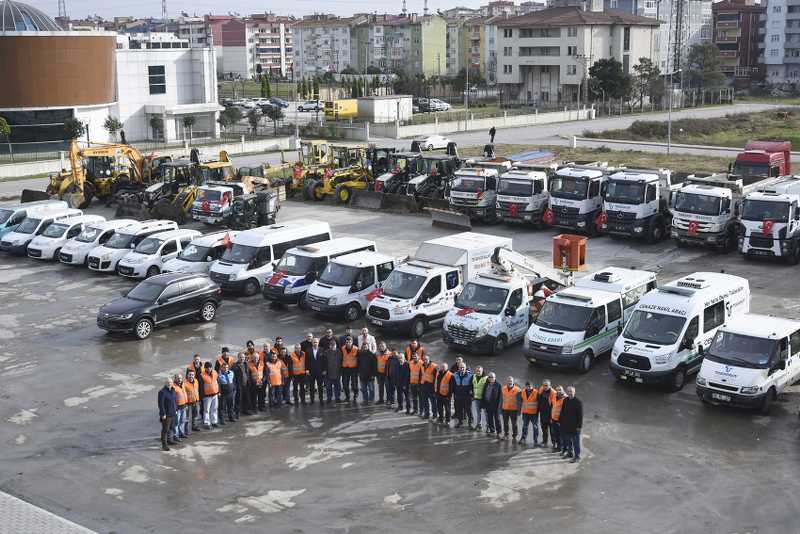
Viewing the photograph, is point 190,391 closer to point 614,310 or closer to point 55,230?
point 614,310

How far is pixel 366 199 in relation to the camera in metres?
40.8

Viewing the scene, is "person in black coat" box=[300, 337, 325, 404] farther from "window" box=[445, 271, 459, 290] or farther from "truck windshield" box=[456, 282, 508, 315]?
"window" box=[445, 271, 459, 290]

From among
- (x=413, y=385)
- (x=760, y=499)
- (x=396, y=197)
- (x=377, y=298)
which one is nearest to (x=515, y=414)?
(x=413, y=385)

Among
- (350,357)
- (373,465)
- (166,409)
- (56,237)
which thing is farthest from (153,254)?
(373,465)

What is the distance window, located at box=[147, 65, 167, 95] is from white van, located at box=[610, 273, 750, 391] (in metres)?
59.8

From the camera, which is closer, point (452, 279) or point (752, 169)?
point (452, 279)

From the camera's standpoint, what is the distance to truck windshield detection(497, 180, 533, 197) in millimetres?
35000

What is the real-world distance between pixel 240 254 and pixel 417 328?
6.89m

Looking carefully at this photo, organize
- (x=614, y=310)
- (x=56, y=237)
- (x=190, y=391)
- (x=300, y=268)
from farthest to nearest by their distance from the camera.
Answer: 1. (x=56, y=237)
2. (x=300, y=268)
3. (x=614, y=310)
4. (x=190, y=391)

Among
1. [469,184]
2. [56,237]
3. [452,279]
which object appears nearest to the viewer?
[452,279]

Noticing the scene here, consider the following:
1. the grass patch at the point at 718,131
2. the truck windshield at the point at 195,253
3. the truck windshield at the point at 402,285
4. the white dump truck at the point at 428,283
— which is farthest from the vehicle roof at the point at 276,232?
the grass patch at the point at 718,131

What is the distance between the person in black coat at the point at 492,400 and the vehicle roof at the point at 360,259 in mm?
8591

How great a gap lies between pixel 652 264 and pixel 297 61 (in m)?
162

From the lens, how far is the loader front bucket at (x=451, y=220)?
35.4 meters
